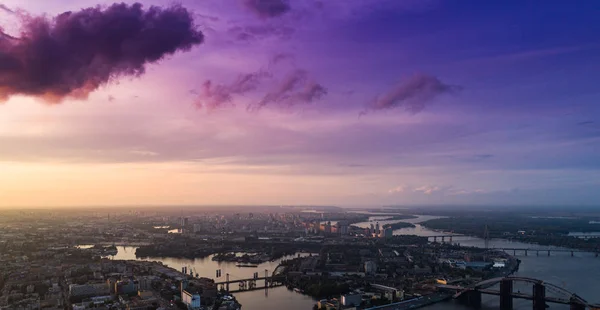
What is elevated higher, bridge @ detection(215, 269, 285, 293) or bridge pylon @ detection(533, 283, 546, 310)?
bridge pylon @ detection(533, 283, 546, 310)

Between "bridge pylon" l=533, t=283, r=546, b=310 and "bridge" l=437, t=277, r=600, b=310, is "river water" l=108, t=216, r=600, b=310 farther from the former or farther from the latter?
"bridge pylon" l=533, t=283, r=546, b=310

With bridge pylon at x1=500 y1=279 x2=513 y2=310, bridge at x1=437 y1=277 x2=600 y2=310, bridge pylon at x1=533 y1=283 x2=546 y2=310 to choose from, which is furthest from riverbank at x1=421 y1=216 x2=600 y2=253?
bridge pylon at x1=500 y1=279 x2=513 y2=310

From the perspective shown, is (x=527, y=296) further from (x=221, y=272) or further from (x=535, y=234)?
(x=535, y=234)

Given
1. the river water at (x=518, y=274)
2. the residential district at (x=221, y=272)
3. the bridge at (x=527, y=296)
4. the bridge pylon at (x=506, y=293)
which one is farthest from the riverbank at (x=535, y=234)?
the bridge pylon at (x=506, y=293)

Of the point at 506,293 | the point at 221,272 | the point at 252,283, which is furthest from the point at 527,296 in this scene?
the point at 221,272

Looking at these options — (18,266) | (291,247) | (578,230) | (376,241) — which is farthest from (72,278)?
(578,230)

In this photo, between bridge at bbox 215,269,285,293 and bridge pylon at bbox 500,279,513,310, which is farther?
bridge at bbox 215,269,285,293

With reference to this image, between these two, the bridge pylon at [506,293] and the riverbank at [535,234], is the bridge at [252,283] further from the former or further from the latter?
the riverbank at [535,234]

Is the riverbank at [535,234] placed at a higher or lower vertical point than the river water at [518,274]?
higher

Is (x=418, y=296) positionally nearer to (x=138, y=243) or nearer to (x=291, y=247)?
(x=291, y=247)

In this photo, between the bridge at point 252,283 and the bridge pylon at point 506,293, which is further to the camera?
the bridge at point 252,283

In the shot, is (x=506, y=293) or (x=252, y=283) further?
(x=252, y=283)
